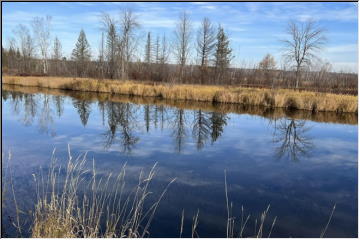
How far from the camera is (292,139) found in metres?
9.84

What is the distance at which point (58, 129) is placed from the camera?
9992mm

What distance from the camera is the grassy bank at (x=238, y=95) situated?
15156 mm

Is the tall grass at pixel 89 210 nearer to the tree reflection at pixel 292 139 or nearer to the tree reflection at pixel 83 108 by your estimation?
the tree reflection at pixel 292 139

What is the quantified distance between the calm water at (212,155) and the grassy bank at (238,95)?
3.77ft

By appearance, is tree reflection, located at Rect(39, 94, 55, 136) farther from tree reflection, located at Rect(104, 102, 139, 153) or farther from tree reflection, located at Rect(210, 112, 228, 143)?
tree reflection, located at Rect(210, 112, 228, 143)

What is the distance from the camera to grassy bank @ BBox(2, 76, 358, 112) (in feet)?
49.7

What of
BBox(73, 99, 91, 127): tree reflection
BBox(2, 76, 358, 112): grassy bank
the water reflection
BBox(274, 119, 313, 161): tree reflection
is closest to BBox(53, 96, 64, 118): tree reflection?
the water reflection

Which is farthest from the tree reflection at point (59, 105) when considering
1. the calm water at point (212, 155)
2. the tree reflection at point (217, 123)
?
the tree reflection at point (217, 123)

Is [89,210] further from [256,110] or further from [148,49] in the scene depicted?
[148,49]

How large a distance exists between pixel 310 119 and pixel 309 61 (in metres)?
14.5

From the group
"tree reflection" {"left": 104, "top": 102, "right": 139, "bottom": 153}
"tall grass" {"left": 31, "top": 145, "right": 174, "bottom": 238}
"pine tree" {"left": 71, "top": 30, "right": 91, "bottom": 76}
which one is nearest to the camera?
"tall grass" {"left": 31, "top": 145, "right": 174, "bottom": 238}

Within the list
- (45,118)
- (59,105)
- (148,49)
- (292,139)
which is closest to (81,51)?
(148,49)

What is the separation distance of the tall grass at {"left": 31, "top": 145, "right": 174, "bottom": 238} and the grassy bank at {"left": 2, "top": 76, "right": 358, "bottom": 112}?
11739 mm

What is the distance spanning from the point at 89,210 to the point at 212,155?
148 inches
